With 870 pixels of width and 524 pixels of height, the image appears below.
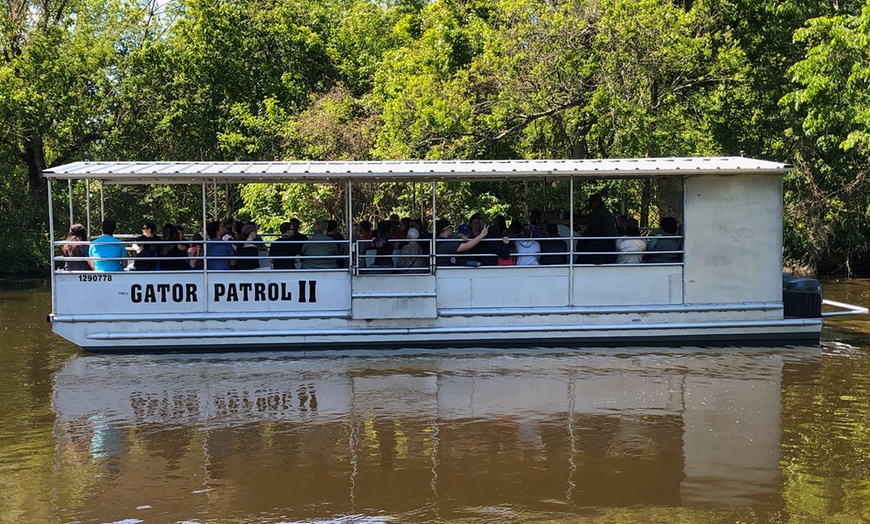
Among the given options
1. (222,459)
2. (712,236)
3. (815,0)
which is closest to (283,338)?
(222,459)

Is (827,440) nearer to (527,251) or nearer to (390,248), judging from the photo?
(527,251)

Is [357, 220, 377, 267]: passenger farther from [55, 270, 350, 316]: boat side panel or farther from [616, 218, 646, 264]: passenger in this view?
[616, 218, 646, 264]: passenger

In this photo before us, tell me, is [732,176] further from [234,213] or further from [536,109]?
[234,213]

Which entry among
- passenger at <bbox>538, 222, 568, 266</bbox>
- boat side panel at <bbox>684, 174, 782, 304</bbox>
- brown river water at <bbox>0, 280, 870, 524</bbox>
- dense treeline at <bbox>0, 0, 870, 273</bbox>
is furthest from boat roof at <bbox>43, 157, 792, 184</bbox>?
dense treeline at <bbox>0, 0, 870, 273</bbox>

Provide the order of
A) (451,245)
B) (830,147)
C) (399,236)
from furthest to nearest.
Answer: (830,147), (399,236), (451,245)

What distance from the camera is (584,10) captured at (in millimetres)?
22141

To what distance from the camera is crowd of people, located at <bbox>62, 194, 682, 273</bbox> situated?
559 inches

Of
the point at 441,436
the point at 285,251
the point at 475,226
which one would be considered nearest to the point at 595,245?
the point at 475,226

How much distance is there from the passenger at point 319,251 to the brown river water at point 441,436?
139 cm

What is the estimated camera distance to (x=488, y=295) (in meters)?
14.2

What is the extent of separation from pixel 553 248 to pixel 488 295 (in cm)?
147

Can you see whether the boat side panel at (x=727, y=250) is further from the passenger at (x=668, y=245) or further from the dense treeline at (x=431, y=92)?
the dense treeline at (x=431, y=92)

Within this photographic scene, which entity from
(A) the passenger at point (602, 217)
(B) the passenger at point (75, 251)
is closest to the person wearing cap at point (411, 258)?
(A) the passenger at point (602, 217)

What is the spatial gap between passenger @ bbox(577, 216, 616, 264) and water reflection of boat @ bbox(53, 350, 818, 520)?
1662mm
